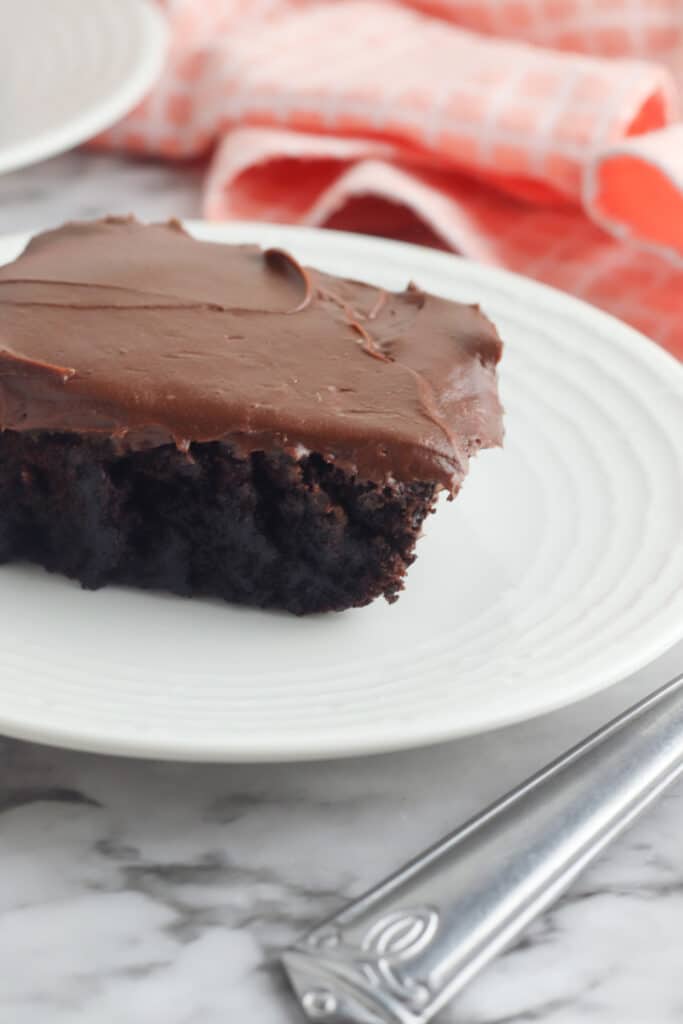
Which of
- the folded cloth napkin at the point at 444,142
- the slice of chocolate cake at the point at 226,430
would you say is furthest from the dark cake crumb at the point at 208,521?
the folded cloth napkin at the point at 444,142

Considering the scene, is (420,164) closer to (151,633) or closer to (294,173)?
(294,173)

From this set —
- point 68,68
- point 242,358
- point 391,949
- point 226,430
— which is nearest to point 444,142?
point 68,68

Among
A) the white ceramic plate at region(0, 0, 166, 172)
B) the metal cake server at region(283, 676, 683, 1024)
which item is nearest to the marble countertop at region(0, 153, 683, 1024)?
the metal cake server at region(283, 676, 683, 1024)

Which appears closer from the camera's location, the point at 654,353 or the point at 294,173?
the point at 654,353

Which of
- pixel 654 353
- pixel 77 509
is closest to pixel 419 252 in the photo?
pixel 654 353

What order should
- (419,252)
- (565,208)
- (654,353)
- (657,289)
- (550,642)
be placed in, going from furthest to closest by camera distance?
(565,208)
(657,289)
(419,252)
(654,353)
(550,642)

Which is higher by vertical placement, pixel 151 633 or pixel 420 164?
pixel 420 164

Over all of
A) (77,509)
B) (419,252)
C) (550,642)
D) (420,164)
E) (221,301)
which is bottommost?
(550,642)

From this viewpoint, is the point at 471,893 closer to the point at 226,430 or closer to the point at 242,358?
the point at 226,430
